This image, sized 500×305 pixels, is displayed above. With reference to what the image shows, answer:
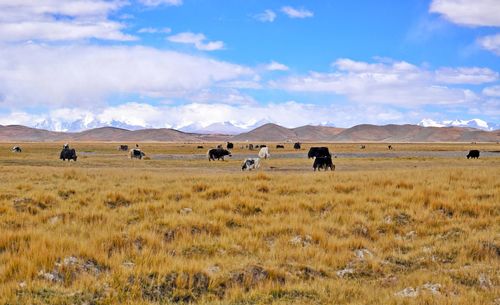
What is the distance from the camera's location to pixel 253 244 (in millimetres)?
10195

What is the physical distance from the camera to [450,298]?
6.57m

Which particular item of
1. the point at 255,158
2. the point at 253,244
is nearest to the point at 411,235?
the point at 253,244

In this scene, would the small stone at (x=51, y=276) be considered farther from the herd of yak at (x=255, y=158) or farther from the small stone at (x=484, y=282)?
the herd of yak at (x=255, y=158)

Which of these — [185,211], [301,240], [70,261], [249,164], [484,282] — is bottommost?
[484,282]

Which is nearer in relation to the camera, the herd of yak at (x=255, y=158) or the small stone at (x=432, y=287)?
the small stone at (x=432, y=287)

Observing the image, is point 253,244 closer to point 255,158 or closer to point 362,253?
point 362,253

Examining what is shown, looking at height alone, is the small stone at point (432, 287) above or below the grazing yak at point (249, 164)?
below

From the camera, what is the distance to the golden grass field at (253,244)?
693 centimetres

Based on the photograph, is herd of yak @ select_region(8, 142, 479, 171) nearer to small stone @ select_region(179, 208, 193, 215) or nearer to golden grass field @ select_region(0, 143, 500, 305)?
golden grass field @ select_region(0, 143, 500, 305)

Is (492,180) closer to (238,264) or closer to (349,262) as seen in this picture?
(349,262)

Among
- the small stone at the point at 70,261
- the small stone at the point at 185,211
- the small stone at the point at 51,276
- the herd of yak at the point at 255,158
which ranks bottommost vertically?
the small stone at the point at 51,276

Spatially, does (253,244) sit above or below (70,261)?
below

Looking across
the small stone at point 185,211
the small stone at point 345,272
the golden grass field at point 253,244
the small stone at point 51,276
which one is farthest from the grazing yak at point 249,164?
the small stone at point 51,276

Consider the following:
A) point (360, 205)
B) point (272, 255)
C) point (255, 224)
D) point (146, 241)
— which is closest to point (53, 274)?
point (146, 241)
